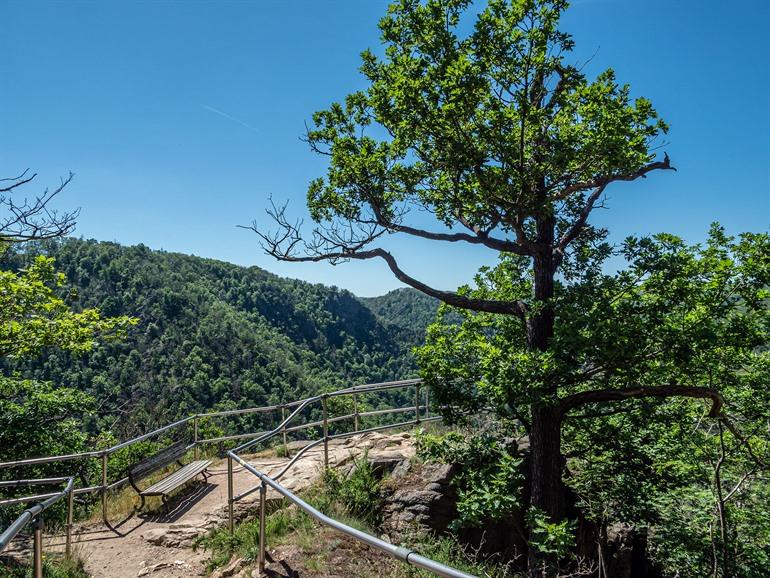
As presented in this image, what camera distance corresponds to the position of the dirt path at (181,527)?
19.1ft

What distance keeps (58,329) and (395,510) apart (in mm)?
7738

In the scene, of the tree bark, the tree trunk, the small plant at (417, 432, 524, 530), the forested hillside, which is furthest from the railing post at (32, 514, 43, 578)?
the forested hillside

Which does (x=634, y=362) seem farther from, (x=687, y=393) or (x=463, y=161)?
(x=463, y=161)

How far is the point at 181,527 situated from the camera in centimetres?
682

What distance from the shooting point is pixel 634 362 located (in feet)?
24.0

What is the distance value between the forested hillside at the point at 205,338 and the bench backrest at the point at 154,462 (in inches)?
1174

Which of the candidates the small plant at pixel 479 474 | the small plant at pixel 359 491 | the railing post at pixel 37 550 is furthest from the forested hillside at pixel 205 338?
the railing post at pixel 37 550

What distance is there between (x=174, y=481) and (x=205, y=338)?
81.5 m

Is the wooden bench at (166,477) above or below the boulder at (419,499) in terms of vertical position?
above

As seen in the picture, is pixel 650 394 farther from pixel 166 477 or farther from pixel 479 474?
pixel 166 477

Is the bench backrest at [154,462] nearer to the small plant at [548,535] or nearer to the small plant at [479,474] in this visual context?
the small plant at [479,474]

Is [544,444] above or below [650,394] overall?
below

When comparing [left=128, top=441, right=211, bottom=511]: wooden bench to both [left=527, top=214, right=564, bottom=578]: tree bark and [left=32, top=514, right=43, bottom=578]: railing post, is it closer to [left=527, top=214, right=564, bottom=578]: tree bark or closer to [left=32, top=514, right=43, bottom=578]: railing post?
[left=32, top=514, right=43, bottom=578]: railing post

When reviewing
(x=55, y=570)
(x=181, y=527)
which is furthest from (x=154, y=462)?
(x=55, y=570)
